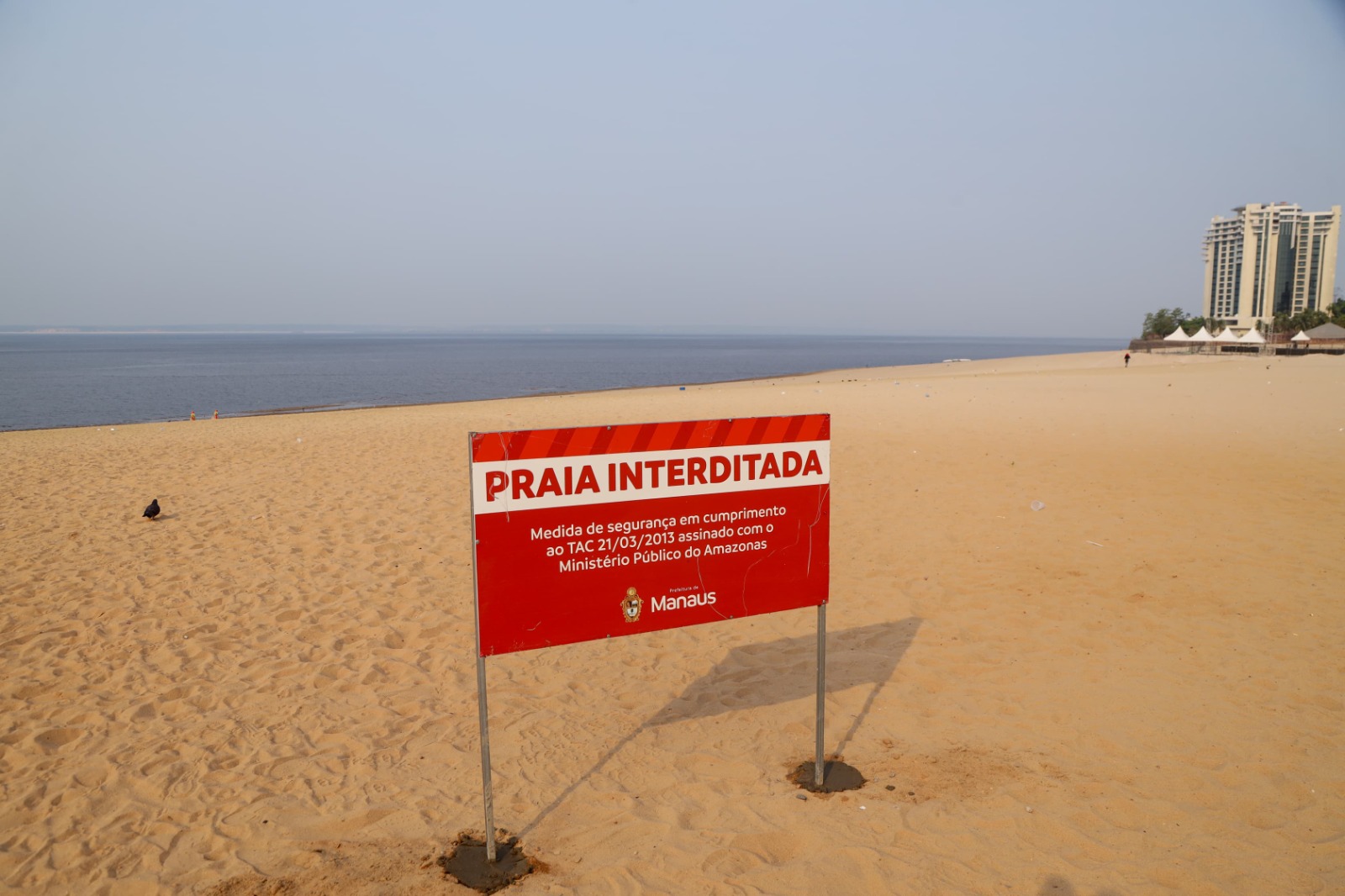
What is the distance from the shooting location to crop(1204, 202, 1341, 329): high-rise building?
394ft

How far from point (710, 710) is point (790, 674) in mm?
757

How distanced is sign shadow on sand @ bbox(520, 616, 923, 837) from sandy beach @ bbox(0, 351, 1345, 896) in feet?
0.10

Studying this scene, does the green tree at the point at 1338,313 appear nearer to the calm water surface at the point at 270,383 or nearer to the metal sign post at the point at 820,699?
the calm water surface at the point at 270,383

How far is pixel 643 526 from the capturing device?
372 centimetres

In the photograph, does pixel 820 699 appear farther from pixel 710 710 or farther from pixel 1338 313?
pixel 1338 313

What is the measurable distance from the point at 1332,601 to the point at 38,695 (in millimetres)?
9171

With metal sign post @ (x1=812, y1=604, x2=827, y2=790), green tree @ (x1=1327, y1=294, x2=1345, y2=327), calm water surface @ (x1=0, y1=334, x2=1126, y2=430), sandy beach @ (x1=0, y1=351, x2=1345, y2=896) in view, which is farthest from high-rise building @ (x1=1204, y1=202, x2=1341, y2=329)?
metal sign post @ (x1=812, y1=604, x2=827, y2=790)

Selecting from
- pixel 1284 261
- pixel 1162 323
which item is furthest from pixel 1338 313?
pixel 1284 261

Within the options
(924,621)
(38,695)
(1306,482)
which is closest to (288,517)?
(38,695)

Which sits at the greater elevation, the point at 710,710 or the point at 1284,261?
the point at 1284,261

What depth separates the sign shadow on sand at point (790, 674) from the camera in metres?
4.88

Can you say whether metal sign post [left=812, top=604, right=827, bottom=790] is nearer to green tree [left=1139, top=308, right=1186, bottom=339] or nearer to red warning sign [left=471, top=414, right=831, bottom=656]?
red warning sign [left=471, top=414, right=831, bottom=656]

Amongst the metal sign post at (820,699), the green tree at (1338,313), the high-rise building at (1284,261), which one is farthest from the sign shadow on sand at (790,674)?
the high-rise building at (1284,261)

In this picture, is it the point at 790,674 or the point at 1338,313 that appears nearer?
the point at 790,674
